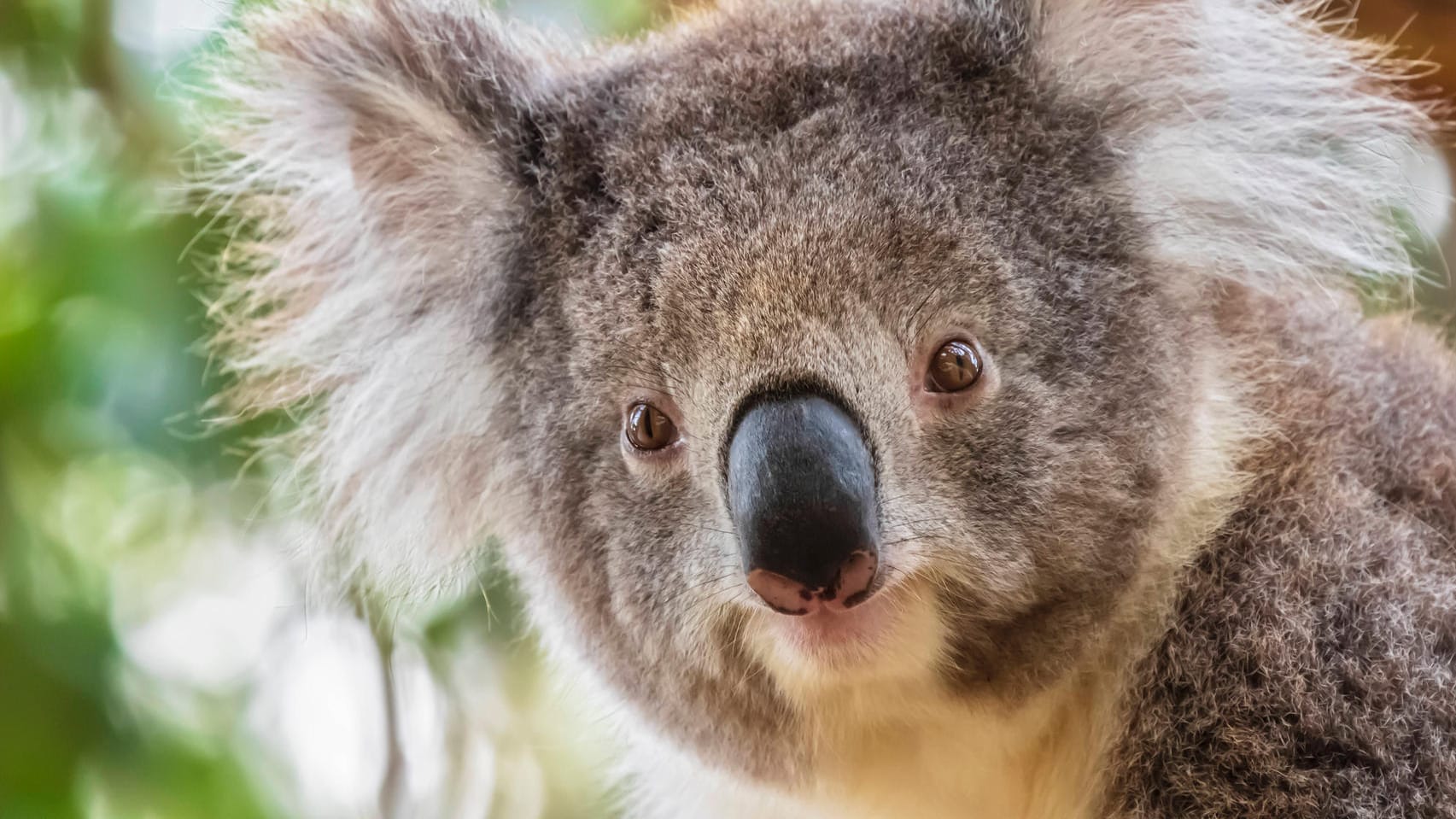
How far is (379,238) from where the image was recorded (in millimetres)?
2182

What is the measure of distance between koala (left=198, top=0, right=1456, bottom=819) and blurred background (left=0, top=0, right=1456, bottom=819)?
1.35 feet

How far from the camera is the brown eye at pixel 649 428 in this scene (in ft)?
6.15

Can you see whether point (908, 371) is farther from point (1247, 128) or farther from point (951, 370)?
point (1247, 128)

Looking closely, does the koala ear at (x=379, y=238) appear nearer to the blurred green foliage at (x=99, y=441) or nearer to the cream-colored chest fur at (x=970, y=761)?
the blurred green foliage at (x=99, y=441)

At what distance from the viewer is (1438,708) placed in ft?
5.60

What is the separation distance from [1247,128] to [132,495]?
228 cm

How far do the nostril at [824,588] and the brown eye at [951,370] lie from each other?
285 mm

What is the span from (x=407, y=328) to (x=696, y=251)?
0.65 metres

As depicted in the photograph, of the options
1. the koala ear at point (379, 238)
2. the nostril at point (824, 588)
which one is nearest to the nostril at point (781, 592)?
the nostril at point (824, 588)

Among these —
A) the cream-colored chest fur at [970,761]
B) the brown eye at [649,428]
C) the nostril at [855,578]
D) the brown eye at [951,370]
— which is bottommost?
the cream-colored chest fur at [970,761]

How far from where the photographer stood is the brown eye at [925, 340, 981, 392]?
5.77 ft

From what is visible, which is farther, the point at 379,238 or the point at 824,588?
the point at 379,238

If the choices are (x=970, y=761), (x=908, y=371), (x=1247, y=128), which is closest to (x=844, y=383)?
(x=908, y=371)

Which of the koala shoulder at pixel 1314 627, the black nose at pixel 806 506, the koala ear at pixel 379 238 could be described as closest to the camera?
the black nose at pixel 806 506
